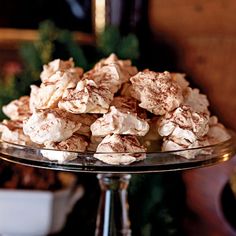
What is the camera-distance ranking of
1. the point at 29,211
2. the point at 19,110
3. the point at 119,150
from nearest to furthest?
the point at 119,150
the point at 19,110
the point at 29,211

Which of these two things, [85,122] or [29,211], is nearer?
[85,122]

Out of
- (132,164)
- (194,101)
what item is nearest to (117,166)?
(132,164)

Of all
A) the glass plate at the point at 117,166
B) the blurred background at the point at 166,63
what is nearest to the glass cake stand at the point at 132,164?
the glass plate at the point at 117,166

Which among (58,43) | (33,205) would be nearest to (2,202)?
(33,205)

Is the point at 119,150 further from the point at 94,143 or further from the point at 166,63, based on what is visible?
the point at 166,63

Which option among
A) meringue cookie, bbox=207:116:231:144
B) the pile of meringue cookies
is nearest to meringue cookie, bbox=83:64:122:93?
the pile of meringue cookies

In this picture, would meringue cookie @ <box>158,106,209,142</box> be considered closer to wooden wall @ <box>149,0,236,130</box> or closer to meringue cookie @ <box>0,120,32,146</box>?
meringue cookie @ <box>0,120,32,146</box>

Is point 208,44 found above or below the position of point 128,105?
above
